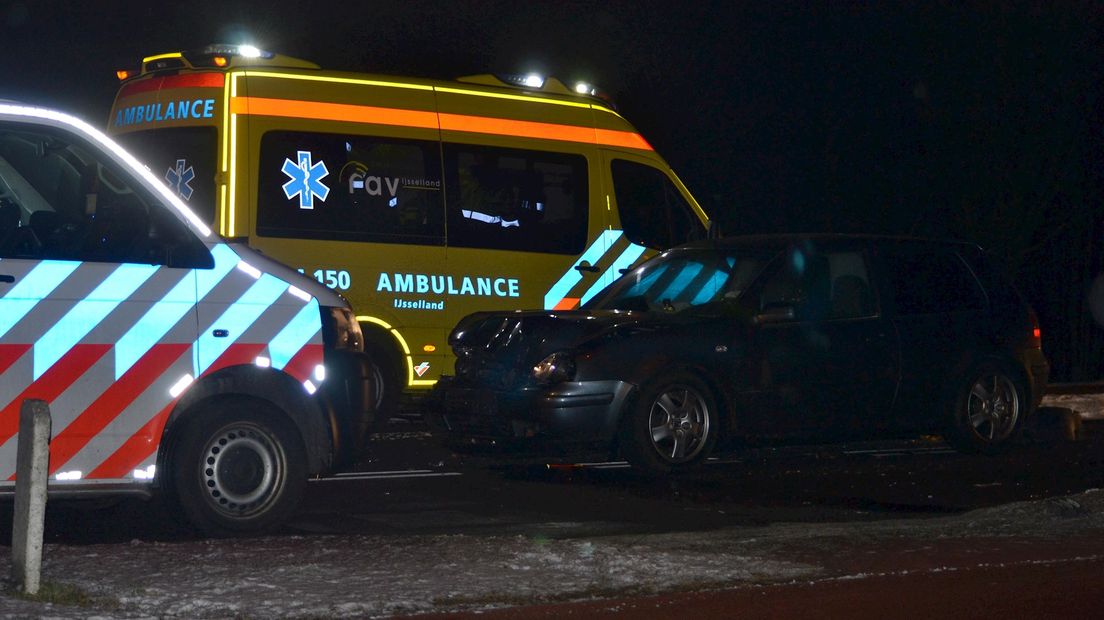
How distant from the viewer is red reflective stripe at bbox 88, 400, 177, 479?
7.38m

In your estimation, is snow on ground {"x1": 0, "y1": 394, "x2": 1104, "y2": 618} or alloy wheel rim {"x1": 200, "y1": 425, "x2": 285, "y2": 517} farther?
alloy wheel rim {"x1": 200, "y1": 425, "x2": 285, "y2": 517}

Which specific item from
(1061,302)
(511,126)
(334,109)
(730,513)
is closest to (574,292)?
(511,126)

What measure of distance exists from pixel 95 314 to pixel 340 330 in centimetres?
124

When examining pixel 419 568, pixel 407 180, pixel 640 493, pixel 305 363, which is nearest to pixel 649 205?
pixel 407 180

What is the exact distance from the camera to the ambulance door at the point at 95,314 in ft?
23.4

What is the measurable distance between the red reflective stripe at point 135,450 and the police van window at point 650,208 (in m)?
7.29

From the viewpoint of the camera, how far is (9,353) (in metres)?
7.09

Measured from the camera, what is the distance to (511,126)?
44.4 ft

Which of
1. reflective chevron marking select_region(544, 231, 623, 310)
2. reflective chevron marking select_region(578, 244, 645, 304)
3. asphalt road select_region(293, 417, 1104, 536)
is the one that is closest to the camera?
asphalt road select_region(293, 417, 1104, 536)

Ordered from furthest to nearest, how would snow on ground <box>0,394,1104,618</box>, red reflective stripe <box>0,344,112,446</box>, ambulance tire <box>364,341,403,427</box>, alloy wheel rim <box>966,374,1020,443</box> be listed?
ambulance tire <box>364,341,403,427</box>
alloy wheel rim <box>966,374,1020,443</box>
red reflective stripe <box>0,344,112,446</box>
snow on ground <box>0,394,1104,618</box>

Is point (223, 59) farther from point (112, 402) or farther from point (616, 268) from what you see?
point (112, 402)

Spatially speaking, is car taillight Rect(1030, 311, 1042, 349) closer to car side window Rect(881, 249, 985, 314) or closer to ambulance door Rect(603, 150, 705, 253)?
car side window Rect(881, 249, 985, 314)

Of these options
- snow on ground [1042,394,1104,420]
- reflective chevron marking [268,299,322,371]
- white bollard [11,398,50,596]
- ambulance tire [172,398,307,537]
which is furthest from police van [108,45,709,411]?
white bollard [11,398,50,596]

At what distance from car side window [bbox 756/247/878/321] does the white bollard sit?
6032mm
